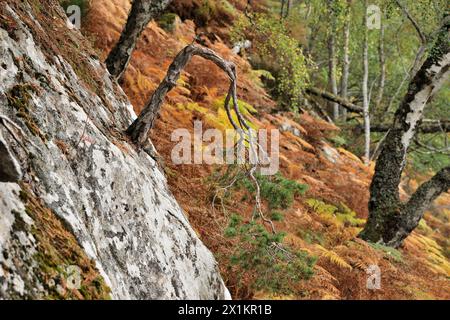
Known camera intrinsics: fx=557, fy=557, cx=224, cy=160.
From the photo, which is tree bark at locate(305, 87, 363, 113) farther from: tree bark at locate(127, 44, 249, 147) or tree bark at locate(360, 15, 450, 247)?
tree bark at locate(127, 44, 249, 147)

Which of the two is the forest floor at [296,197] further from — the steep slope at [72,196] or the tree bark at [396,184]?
the steep slope at [72,196]

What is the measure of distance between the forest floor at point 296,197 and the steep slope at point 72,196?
0.90 meters

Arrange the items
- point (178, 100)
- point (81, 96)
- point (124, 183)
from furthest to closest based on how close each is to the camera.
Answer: point (178, 100) → point (81, 96) → point (124, 183)

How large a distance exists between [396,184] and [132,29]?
12.8 ft

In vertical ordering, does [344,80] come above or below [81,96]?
above

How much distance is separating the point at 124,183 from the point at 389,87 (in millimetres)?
14432

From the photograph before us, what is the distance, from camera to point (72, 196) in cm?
318

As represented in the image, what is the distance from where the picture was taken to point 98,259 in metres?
3.11

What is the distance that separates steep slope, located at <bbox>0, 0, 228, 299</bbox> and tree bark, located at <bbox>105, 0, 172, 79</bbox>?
1.57 meters

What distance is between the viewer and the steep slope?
104 inches

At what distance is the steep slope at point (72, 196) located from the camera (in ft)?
8.67
